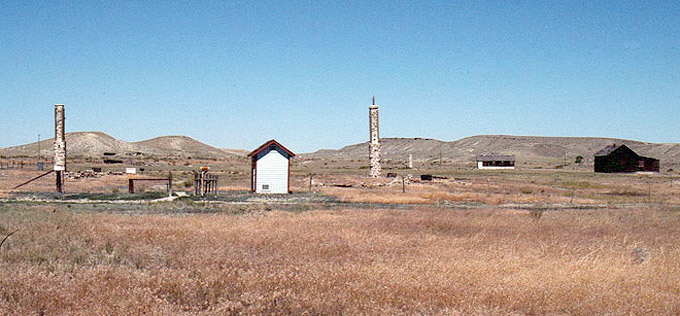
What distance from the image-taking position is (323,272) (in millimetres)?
8094

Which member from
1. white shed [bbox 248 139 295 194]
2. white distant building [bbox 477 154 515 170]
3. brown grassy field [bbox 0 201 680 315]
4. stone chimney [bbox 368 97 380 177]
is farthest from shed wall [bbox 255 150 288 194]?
white distant building [bbox 477 154 515 170]

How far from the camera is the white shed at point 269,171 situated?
3572cm

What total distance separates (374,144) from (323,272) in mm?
45241

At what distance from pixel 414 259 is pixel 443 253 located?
40.5 inches

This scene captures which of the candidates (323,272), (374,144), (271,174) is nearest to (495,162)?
(374,144)

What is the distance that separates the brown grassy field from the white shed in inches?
847

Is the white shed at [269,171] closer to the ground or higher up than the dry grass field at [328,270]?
higher up

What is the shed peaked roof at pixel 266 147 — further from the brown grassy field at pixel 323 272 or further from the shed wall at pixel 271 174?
the brown grassy field at pixel 323 272

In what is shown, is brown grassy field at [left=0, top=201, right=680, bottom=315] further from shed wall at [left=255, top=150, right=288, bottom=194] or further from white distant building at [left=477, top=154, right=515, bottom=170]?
white distant building at [left=477, top=154, right=515, bottom=170]

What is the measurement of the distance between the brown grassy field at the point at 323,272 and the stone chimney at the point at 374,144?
38563 mm

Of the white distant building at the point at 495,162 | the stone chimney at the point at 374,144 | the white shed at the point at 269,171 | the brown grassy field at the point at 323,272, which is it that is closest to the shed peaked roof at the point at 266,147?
the white shed at the point at 269,171

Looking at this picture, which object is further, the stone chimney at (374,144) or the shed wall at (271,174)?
the stone chimney at (374,144)

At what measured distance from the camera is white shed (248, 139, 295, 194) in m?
35.7

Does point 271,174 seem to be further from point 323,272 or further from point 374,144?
point 323,272
